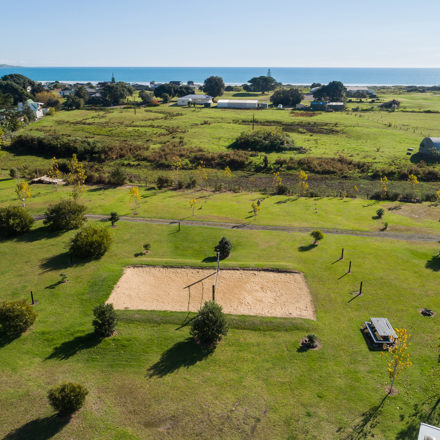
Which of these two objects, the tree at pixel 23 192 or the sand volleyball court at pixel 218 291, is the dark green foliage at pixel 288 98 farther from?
the sand volleyball court at pixel 218 291

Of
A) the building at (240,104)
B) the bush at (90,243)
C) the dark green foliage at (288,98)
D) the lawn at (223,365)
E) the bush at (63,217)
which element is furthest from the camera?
the dark green foliage at (288,98)

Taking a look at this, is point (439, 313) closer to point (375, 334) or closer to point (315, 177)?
point (375, 334)

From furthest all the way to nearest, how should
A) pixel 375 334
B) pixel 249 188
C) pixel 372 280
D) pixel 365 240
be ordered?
1. pixel 249 188
2. pixel 365 240
3. pixel 372 280
4. pixel 375 334

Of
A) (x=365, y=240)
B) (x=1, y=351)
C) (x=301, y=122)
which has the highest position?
(x=301, y=122)

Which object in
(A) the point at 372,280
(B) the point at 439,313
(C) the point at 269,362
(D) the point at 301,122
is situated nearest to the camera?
(C) the point at 269,362

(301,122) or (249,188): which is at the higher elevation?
(301,122)

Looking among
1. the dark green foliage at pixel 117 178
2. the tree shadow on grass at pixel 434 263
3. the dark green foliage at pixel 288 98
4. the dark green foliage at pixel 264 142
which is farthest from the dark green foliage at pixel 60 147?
the dark green foliage at pixel 288 98

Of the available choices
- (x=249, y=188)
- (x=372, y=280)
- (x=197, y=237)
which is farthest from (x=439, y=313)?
(x=249, y=188)
